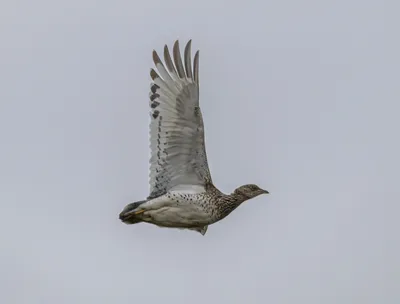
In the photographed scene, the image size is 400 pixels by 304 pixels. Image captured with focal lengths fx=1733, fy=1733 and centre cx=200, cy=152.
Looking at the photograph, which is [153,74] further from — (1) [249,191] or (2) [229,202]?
(1) [249,191]

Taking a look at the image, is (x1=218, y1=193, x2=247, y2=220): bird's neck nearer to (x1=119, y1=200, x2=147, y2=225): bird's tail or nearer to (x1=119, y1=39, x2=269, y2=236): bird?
(x1=119, y1=39, x2=269, y2=236): bird

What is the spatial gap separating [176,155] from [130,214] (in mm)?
1605

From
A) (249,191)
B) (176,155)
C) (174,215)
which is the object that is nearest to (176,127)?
(176,155)

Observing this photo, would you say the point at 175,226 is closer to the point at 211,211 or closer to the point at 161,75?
the point at 211,211

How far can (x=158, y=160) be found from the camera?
36750 millimetres

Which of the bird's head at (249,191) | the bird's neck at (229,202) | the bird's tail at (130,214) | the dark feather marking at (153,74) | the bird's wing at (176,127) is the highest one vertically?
the dark feather marking at (153,74)

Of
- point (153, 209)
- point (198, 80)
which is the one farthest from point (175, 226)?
point (198, 80)

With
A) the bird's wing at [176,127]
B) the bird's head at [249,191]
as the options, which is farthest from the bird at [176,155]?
the bird's head at [249,191]

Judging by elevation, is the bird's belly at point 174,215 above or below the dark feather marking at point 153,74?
below

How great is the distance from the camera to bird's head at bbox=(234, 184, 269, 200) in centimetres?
3753

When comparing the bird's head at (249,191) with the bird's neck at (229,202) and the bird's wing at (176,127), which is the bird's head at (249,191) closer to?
the bird's neck at (229,202)

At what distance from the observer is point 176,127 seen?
120 feet

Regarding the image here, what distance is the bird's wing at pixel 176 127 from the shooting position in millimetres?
36438

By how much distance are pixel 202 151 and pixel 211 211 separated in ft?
4.24
